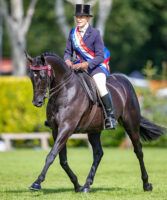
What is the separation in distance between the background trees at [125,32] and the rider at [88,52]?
1700 inches

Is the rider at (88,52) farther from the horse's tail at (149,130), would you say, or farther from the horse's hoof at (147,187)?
the horse's tail at (149,130)

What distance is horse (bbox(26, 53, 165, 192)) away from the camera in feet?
42.9

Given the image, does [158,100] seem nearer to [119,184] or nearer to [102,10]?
[102,10]

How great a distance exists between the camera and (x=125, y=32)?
63.4 m

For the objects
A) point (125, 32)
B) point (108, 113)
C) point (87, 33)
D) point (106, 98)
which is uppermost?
point (87, 33)

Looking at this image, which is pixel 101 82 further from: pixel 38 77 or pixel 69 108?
pixel 38 77

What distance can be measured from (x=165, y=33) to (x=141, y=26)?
188 cm

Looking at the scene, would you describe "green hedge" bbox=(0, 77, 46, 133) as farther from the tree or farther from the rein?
the rein

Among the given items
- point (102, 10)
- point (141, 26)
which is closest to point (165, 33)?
point (141, 26)

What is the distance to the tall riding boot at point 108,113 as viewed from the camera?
14219 mm

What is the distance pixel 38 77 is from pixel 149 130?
3.23 meters

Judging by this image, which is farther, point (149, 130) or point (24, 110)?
point (24, 110)

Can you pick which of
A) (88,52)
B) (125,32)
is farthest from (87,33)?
(125,32)

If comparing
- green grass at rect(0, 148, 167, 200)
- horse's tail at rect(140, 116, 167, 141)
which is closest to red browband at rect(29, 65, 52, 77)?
green grass at rect(0, 148, 167, 200)
